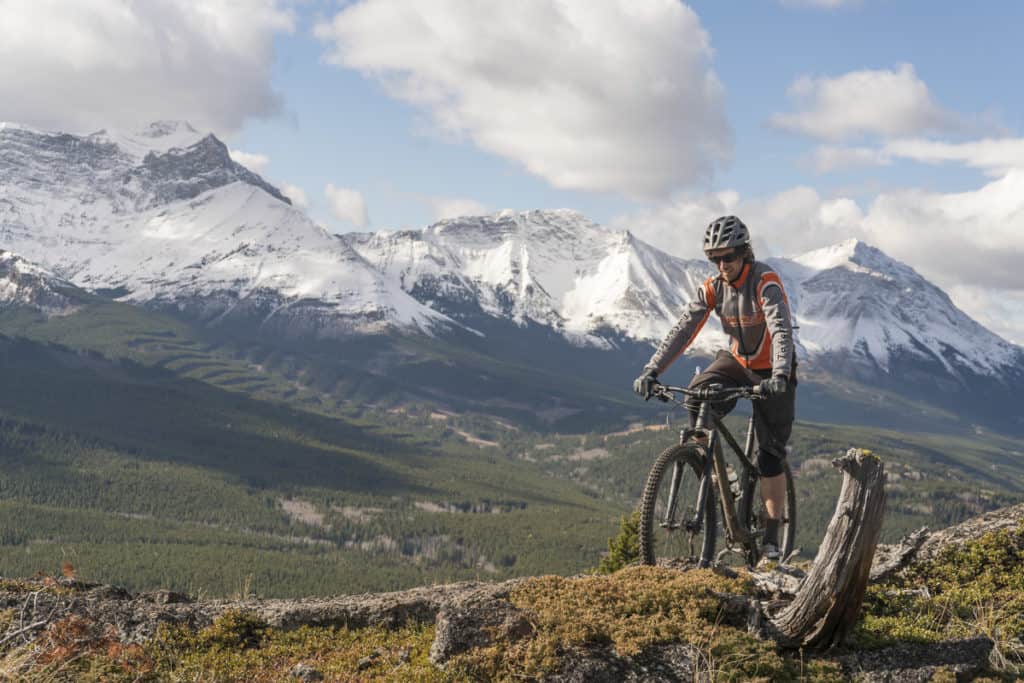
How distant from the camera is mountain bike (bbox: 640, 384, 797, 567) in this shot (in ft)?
34.6

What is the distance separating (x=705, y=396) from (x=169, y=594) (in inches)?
293

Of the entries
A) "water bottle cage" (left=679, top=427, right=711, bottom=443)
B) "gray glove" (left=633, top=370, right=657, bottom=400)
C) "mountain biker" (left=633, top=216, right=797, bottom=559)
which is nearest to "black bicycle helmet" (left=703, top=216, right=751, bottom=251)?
"mountain biker" (left=633, top=216, right=797, bottom=559)

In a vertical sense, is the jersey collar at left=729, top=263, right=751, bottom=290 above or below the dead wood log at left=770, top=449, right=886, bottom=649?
above

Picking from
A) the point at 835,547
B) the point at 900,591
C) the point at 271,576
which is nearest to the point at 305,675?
the point at 835,547

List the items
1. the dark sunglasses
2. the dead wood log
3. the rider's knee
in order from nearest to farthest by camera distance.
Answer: the dead wood log → the dark sunglasses → the rider's knee

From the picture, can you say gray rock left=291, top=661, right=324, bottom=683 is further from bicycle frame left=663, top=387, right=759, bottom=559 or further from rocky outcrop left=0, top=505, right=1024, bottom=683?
bicycle frame left=663, top=387, right=759, bottom=559

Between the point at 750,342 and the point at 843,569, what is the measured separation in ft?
15.0

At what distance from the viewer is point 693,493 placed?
10938 mm

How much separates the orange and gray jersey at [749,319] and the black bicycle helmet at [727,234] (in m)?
0.41

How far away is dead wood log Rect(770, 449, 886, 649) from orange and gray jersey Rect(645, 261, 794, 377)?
10.2 feet

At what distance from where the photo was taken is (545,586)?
867 centimetres

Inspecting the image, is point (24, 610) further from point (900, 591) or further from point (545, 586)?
point (900, 591)

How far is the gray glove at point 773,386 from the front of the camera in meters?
10.4

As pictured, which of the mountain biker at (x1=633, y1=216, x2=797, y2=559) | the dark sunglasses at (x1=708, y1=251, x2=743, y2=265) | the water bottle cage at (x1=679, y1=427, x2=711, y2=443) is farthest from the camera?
the dark sunglasses at (x1=708, y1=251, x2=743, y2=265)
